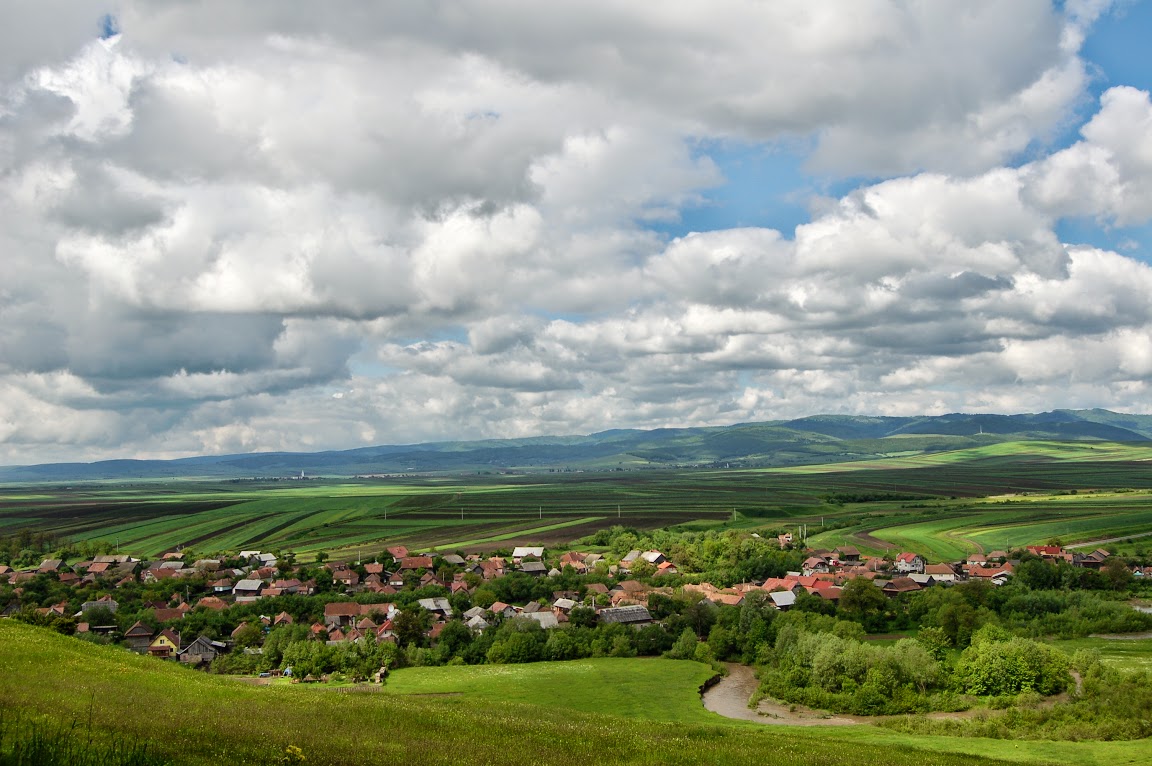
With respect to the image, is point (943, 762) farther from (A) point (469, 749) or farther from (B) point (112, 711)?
(B) point (112, 711)

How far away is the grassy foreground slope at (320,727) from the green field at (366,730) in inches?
2.7

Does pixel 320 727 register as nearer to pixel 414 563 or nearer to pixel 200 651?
pixel 200 651

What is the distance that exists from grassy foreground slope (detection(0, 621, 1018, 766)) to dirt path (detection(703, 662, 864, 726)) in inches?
582

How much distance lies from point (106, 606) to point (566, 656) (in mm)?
Result: 52732

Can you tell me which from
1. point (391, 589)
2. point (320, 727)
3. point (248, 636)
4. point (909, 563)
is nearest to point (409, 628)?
point (248, 636)

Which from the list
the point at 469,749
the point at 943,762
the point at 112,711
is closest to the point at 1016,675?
the point at 943,762

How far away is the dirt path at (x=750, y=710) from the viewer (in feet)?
180

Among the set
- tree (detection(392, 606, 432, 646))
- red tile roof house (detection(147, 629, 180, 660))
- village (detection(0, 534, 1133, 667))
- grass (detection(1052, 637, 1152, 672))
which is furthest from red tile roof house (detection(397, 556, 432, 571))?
grass (detection(1052, 637, 1152, 672))

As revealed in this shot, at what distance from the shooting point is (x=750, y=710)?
193 feet

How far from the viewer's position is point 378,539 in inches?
Result: 6358

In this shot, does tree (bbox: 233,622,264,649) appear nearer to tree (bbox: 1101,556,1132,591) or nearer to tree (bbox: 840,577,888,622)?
tree (bbox: 840,577,888,622)

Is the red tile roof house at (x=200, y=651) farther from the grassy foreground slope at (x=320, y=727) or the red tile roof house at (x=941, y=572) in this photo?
the red tile roof house at (x=941, y=572)

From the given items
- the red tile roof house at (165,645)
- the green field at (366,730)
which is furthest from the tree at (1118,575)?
the red tile roof house at (165,645)

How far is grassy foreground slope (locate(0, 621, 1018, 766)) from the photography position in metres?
21.9
